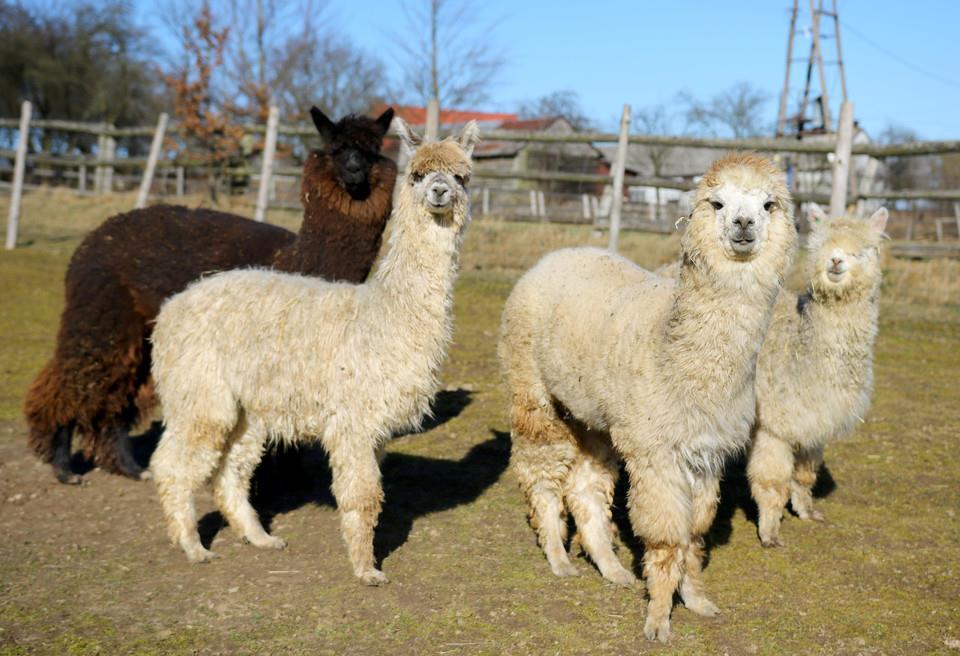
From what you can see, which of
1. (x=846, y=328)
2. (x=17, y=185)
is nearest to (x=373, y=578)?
(x=846, y=328)

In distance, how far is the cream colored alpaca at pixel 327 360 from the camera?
14.8 feet

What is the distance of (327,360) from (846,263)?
308 cm

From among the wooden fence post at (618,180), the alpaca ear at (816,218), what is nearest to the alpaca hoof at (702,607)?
the alpaca ear at (816,218)

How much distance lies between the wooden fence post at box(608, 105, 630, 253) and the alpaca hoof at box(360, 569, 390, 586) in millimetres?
8150

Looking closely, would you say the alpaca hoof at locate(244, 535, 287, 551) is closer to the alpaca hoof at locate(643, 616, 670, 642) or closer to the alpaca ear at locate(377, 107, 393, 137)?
the alpaca hoof at locate(643, 616, 670, 642)

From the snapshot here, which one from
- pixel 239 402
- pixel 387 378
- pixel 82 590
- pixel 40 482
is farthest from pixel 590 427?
pixel 40 482

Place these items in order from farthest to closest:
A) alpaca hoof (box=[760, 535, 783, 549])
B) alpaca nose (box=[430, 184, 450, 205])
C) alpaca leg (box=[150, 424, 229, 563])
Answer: alpaca hoof (box=[760, 535, 783, 549]) < alpaca leg (box=[150, 424, 229, 563]) < alpaca nose (box=[430, 184, 450, 205])

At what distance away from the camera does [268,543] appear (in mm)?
5016

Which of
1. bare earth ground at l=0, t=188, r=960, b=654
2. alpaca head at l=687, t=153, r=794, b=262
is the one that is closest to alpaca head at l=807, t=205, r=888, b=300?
bare earth ground at l=0, t=188, r=960, b=654

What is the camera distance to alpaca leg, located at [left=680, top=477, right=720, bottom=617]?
4.09 meters

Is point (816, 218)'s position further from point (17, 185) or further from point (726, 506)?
point (17, 185)

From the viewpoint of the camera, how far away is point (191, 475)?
4.82 metres

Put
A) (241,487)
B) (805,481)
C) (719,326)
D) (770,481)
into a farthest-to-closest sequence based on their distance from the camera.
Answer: (805,481), (770,481), (241,487), (719,326)

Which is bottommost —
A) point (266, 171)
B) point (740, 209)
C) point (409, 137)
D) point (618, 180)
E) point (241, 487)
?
point (241, 487)
